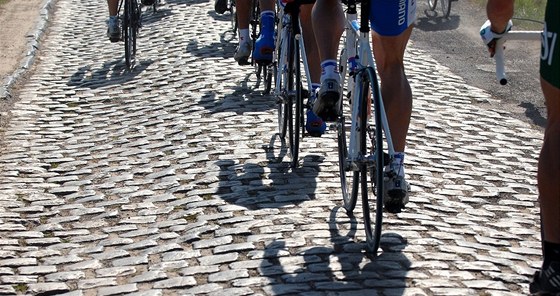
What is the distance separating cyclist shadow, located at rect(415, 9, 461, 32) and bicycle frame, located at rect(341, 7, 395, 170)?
33.2 ft

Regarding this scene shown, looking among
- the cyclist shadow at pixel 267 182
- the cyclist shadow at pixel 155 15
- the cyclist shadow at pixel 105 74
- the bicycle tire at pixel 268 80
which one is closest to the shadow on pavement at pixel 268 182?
the cyclist shadow at pixel 267 182

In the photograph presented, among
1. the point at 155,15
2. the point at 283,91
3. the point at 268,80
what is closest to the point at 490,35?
the point at 283,91

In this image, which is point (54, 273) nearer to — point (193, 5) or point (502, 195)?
point (502, 195)

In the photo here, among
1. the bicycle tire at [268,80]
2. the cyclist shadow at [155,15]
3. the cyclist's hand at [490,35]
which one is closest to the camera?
the cyclist's hand at [490,35]

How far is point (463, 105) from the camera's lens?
1138 centimetres

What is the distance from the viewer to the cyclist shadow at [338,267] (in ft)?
19.7

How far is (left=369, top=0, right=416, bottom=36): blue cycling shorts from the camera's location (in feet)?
21.1

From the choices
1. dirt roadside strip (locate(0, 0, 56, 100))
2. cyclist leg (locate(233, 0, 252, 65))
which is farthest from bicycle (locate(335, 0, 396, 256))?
dirt roadside strip (locate(0, 0, 56, 100))

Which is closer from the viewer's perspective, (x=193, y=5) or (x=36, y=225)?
(x=36, y=225)

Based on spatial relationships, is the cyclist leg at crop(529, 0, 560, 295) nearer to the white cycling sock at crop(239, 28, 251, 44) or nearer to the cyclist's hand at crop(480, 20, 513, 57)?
the cyclist's hand at crop(480, 20, 513, 57)

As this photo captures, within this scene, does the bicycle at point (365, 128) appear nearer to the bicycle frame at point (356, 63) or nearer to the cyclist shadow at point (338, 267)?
the bicycle frame at point (356, 63)

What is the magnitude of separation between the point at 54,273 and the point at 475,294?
2327mm

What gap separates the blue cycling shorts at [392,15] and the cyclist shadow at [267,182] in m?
1.68

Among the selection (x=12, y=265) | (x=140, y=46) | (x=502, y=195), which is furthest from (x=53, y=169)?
(x=140, y=46)
